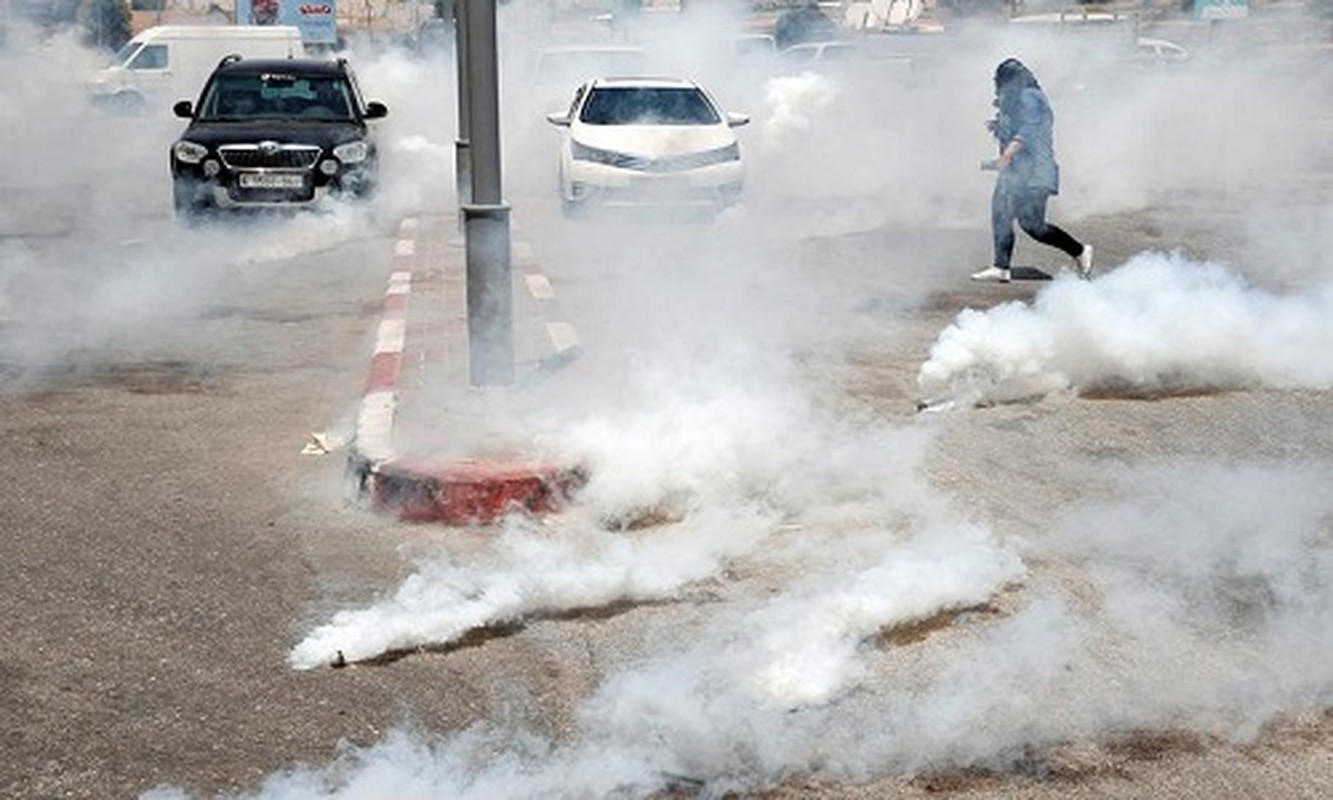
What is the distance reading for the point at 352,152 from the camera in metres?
13.1

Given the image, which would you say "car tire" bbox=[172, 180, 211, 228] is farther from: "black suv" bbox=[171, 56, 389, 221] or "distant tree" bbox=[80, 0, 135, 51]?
"distant tree" bbox=[80, 0, 135, 51]

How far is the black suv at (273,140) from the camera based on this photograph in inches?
499

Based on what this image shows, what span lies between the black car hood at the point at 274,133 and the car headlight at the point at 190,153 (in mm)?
70

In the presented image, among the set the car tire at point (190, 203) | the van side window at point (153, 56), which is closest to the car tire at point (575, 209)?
the car tire at point (190, 203)

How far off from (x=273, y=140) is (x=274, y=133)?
0.66 ft

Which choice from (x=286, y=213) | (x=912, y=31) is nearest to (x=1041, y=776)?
(x=286, y=213)

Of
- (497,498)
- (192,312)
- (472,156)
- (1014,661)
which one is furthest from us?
(192,312)

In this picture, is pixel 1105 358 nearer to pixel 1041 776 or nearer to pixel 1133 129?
pixel 1041 776

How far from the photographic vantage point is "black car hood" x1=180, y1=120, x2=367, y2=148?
12.8m

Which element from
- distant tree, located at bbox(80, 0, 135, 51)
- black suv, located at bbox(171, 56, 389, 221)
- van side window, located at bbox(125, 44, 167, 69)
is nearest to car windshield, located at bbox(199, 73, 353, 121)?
black suv, located at bbox(171, 56, 389, 221)

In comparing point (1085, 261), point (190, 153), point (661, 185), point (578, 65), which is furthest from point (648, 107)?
point (1085, 261)

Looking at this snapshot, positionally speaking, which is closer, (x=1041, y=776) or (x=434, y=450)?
(x=1041, y=776)

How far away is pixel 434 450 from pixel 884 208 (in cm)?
972

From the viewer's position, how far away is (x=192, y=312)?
385 inches
